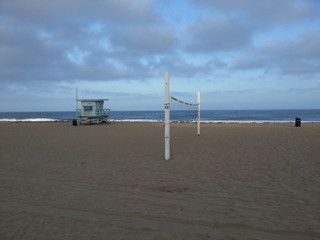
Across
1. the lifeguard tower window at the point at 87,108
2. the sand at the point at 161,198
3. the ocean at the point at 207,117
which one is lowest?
the sand at the point at 161,198

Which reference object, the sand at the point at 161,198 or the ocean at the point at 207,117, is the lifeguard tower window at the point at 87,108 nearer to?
the ocean at the point at 207,117

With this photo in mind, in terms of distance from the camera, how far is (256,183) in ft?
16.7

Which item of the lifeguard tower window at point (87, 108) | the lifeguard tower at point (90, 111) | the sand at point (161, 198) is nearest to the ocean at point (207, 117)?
the lifeguard tower at point (90, 111)

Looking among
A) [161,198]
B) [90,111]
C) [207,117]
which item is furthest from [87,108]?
[207,117]

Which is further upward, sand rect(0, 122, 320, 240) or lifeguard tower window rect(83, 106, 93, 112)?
lifeguard tower window rect(83, 106, 93, 112)

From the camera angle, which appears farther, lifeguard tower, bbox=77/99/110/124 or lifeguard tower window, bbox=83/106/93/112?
lifeguard tower window, bbox=83/106/93/112

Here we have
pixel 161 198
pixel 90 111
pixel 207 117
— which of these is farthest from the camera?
pixel 207 117

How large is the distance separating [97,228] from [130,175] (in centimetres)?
255

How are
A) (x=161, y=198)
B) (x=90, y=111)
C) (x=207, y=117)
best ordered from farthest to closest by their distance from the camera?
(x=207, y=117) → (x=90, y=111) → (x=161, y=198)

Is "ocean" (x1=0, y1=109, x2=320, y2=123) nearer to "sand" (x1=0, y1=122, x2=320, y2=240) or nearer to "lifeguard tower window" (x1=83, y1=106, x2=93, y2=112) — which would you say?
"lifeguard tower window" (x1=83, y1=106, x2=93, y2=112)

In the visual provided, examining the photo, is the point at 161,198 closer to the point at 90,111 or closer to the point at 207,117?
the point at 90,111

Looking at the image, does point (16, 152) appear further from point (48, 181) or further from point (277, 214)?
point (277, 214)

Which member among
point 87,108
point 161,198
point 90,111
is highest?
point 87,108

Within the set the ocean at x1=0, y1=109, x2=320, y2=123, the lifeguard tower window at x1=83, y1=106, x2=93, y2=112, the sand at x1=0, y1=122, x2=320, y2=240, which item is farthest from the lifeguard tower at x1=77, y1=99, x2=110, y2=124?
the sand at x1=0, y1=122, x2=320, y2=240
